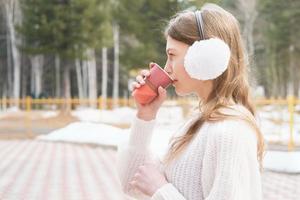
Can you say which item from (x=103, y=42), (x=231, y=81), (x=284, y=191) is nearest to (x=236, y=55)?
(x=231, y=81)

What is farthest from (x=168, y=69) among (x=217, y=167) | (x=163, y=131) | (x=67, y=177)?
(x=163, y=131)

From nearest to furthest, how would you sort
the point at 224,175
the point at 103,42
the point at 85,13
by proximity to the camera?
the point at 224,175 → the point at 85,13 → the point at 103,42

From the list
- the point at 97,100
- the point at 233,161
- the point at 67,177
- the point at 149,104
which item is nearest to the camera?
the point at 233,161

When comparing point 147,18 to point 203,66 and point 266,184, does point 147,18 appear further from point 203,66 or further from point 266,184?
point 203,66

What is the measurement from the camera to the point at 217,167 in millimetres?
1407

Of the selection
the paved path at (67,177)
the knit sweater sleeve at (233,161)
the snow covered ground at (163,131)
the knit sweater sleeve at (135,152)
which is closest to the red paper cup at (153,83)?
the knit sweater sleeve at (135,152)

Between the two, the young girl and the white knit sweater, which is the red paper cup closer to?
the young girl

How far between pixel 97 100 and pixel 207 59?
1571cm

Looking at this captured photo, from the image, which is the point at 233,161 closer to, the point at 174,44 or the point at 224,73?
the point at 224,73

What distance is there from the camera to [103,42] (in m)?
26.4

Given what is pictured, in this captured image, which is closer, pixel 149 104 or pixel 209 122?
pixel 209 122

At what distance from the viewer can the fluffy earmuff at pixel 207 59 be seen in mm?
1498

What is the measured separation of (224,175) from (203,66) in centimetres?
29

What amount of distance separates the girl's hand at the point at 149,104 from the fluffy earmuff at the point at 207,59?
0.38 feet
